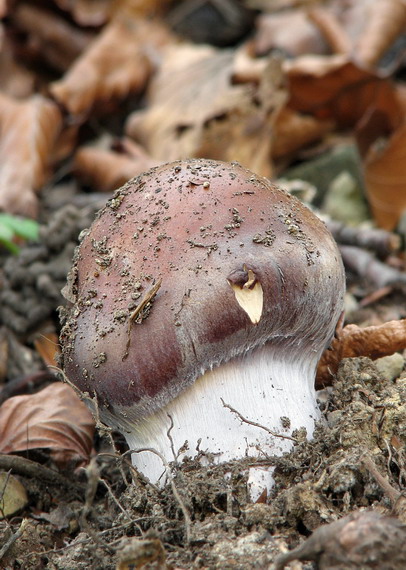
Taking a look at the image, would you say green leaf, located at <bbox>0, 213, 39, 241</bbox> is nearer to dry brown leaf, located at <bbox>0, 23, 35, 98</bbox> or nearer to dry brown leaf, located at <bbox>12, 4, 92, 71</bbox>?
dry brown leaf, located at <bbox>0, 23, 35, 98</bbox>

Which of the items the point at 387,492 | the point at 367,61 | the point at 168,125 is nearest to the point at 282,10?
the point at 367,61

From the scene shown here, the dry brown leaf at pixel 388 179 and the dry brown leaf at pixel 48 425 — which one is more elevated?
the dry brown leaf at pixel 48 425

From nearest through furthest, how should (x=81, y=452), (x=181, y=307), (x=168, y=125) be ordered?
(x=181, y=307)
(x=81, y=452)
(x=168, y=125)

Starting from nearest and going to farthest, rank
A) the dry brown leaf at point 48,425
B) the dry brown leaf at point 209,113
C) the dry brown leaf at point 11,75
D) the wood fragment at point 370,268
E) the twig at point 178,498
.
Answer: the twig at point 178,498 → the dry brown leaf at point 48,425 → the wood fragment at point 370,268 → the dry brown leaf at point 209,113 → the dry brown leaf at point 11,75

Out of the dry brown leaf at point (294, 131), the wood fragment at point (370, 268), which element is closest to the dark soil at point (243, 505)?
the wood fragment at point (370, 268)

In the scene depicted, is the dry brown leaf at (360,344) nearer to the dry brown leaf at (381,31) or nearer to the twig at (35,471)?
the twig at (35,471)

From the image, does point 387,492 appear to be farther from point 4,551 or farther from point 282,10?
point 282,10

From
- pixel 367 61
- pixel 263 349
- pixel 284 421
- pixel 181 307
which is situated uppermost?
pixel 181 307
